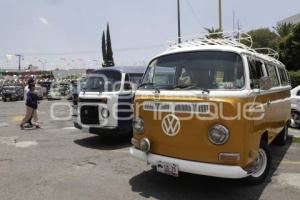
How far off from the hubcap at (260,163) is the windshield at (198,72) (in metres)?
1.43

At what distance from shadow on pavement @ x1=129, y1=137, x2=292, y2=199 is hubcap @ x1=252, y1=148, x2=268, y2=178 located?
0.74 feet

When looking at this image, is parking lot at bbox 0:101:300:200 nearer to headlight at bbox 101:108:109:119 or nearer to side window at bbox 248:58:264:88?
headlight at bbox 101:108:109:119

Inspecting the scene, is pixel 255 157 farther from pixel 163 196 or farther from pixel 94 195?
pixel 94 195

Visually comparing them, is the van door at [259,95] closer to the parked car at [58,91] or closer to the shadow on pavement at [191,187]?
the shadow on pavement at [191,187]

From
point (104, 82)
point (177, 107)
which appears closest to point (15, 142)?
point (104, 82)

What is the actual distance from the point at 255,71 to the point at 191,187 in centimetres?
221

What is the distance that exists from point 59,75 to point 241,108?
64.5m

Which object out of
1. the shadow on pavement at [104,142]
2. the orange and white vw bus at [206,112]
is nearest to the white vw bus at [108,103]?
the shadow on pavement at [104,142]

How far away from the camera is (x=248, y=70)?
601 cm

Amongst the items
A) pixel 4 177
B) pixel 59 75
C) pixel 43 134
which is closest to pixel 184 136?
pixel 4 177

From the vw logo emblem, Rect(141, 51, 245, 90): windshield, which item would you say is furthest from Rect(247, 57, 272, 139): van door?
the vw logo emblem

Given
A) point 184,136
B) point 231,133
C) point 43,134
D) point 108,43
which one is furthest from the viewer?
point 108,43

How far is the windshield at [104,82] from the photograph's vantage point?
1023 centimetres

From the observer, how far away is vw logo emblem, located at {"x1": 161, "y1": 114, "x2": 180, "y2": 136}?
594 cm
